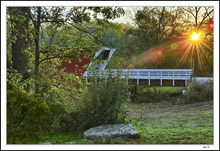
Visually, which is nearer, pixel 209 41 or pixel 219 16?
pixel 219 16

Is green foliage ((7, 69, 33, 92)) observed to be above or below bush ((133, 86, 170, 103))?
above

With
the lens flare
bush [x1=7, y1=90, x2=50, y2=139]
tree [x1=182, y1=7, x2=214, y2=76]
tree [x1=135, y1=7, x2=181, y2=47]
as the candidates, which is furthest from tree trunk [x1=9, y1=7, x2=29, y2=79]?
the lens flare

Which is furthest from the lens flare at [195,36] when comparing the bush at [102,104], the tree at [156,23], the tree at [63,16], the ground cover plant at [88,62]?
the bush at [102,104]

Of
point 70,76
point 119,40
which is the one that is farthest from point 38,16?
point 119,40

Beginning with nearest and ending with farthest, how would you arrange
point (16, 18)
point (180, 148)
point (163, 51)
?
point (180, 148) < point (16, 18) < point (163, 51)

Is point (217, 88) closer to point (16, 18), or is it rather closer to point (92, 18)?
point (92, 18)

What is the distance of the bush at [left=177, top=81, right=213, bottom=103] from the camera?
709 cm

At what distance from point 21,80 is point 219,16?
3.70 metres

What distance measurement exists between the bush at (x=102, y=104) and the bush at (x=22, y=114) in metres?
0.51

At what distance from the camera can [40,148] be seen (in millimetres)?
3184

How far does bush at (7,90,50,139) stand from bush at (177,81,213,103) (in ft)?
17.4

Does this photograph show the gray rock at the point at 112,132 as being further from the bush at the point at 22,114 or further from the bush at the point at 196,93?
the bush at the point at 196,93

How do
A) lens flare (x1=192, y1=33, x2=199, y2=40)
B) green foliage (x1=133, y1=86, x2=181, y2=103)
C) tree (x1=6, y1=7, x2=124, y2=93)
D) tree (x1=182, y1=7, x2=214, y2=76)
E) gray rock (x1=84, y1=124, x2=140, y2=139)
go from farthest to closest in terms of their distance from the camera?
green foliage (x1=133, y1=86, x2=181, y2=103) < lens flare (x1=192, y1=33, x2=199, y2=40) < tree (x1=6, y1=7, x2=124, y2=93) < tree (x1=182, y1=7, x2=214, y2=76) < gray rock (x1=84, y1=124, x2=140, y2=139)

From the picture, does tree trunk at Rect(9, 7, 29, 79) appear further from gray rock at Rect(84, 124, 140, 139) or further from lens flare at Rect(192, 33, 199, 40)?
lens flare at Rect(192, 33, 199, 40)
